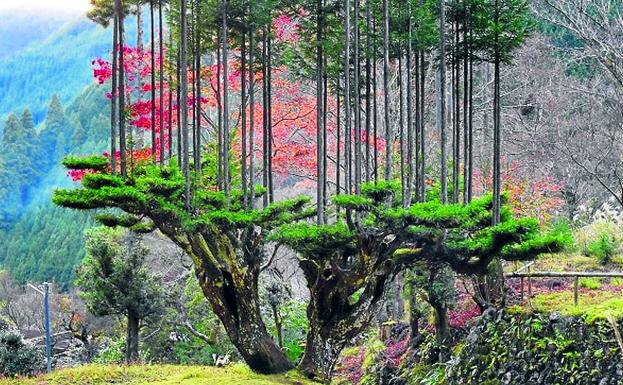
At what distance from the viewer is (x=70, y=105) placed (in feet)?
152

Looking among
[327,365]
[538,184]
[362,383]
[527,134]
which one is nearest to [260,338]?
[327,365]

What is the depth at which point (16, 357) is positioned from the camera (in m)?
15.3

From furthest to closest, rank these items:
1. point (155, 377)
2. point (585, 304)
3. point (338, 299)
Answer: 1. point (155, 377)
2. point (338, 299)
3. point (585, 304)

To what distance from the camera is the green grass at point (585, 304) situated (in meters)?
10.2

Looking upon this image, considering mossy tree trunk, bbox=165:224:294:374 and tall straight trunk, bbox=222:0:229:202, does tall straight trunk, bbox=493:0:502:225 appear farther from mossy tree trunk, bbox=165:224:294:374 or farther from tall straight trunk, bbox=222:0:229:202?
tall straight trunk, bbox=222:0:229:202

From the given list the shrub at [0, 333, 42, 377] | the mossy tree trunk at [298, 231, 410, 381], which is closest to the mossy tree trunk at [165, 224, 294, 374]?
the mossy tree trunk at [298, 231, 410, 381]

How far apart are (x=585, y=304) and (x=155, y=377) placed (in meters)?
7.76

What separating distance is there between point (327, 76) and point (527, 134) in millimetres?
10144

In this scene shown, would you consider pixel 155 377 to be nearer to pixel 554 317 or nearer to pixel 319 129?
pixel 319 129

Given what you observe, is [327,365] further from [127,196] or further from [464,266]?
[127,196]

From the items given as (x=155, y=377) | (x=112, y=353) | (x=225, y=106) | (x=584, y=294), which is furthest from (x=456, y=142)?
(x=112, y=353)

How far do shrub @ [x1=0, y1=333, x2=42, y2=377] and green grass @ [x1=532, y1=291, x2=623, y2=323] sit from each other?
1048 cm

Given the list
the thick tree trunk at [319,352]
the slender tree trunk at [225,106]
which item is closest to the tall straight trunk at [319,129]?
the slender tree trunk at [225,106]

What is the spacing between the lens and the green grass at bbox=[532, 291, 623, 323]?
10172mm
